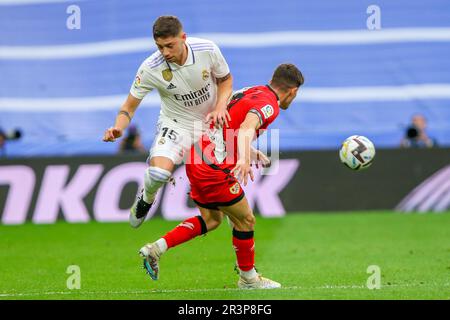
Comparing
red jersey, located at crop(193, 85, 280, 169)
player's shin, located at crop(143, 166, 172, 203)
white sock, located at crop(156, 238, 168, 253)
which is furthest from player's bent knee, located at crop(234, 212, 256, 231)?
player's shin, located at crop(143, 166, 172, 203)

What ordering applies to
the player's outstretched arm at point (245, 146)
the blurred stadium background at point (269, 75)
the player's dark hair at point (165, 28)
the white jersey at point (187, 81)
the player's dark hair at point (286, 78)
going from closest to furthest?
the player's outstretched arm at point (245, 146)
the player's dark hair at point (165, 28)
the player's dark hair at point (286, 78)
the white jersey at point (187, 81)
the blurred stadium background at point (269, 75)

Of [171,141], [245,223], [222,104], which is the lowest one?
[245,223]

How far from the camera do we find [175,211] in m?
17.2

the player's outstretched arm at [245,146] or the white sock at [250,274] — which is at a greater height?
the player's outstretched arm at [245,146]

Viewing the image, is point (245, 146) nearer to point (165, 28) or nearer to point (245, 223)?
point (245, 223)

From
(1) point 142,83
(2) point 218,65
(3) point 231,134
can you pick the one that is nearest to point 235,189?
A: (3) point 231,134

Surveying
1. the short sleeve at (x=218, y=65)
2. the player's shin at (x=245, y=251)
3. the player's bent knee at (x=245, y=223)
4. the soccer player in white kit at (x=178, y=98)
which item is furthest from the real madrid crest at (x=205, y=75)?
the player's shin at (x=245, y=251)

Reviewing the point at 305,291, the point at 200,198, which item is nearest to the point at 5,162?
the point at 200,198

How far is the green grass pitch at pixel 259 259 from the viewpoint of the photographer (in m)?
8.85

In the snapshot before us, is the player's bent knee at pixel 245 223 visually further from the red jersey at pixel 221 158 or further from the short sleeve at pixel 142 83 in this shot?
the short sleeve at pixel 142 83

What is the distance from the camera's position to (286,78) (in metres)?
9.09

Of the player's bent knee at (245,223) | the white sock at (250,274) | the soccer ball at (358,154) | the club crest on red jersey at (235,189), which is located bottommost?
the white sock at (250,274)

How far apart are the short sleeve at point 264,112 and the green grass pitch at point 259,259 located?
158 centimetres

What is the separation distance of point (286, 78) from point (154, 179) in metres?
1.60
